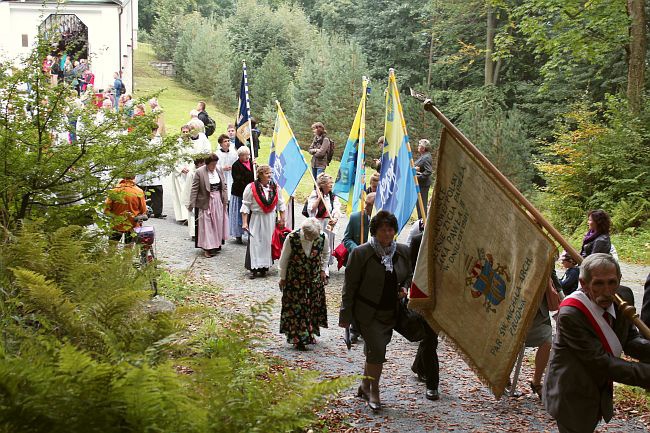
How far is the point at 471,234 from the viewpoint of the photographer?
590 centimetres

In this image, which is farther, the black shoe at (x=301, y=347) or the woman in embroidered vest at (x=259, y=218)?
the woman in embroidered vest at (x=259, y=218)

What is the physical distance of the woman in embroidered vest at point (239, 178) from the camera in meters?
16.7

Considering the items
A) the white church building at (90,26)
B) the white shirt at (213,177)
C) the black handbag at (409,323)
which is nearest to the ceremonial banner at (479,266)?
the black handbag at (409,323)

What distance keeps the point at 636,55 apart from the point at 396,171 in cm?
1698

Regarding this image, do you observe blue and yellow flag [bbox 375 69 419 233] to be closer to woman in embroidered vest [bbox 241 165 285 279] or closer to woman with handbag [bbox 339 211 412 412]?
woman with handbag [bbox 339 211 412 412]

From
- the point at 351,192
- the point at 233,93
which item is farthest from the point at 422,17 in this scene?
the point at 351,192

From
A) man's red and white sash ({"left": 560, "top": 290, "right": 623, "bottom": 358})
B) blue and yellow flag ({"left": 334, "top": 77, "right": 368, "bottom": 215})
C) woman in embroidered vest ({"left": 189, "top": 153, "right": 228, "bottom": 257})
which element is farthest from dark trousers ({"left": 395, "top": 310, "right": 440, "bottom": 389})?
woman in embroidered vest ({"left": 189, "top": 153, "right": 228, "bottom": 257})

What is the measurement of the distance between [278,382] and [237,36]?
2264 inches

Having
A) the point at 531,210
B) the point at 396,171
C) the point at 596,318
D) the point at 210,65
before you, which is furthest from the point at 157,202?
the point at 210,65

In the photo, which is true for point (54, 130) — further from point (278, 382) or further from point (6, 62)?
point (278, 382)

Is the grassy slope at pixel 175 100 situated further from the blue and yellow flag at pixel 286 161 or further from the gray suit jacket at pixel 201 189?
the blue and yellow flag at pixel 286 161

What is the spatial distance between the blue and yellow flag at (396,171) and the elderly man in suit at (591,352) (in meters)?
5.09

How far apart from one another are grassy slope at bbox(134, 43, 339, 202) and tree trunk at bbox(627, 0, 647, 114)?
10.3 metres

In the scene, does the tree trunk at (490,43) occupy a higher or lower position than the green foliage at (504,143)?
higher
